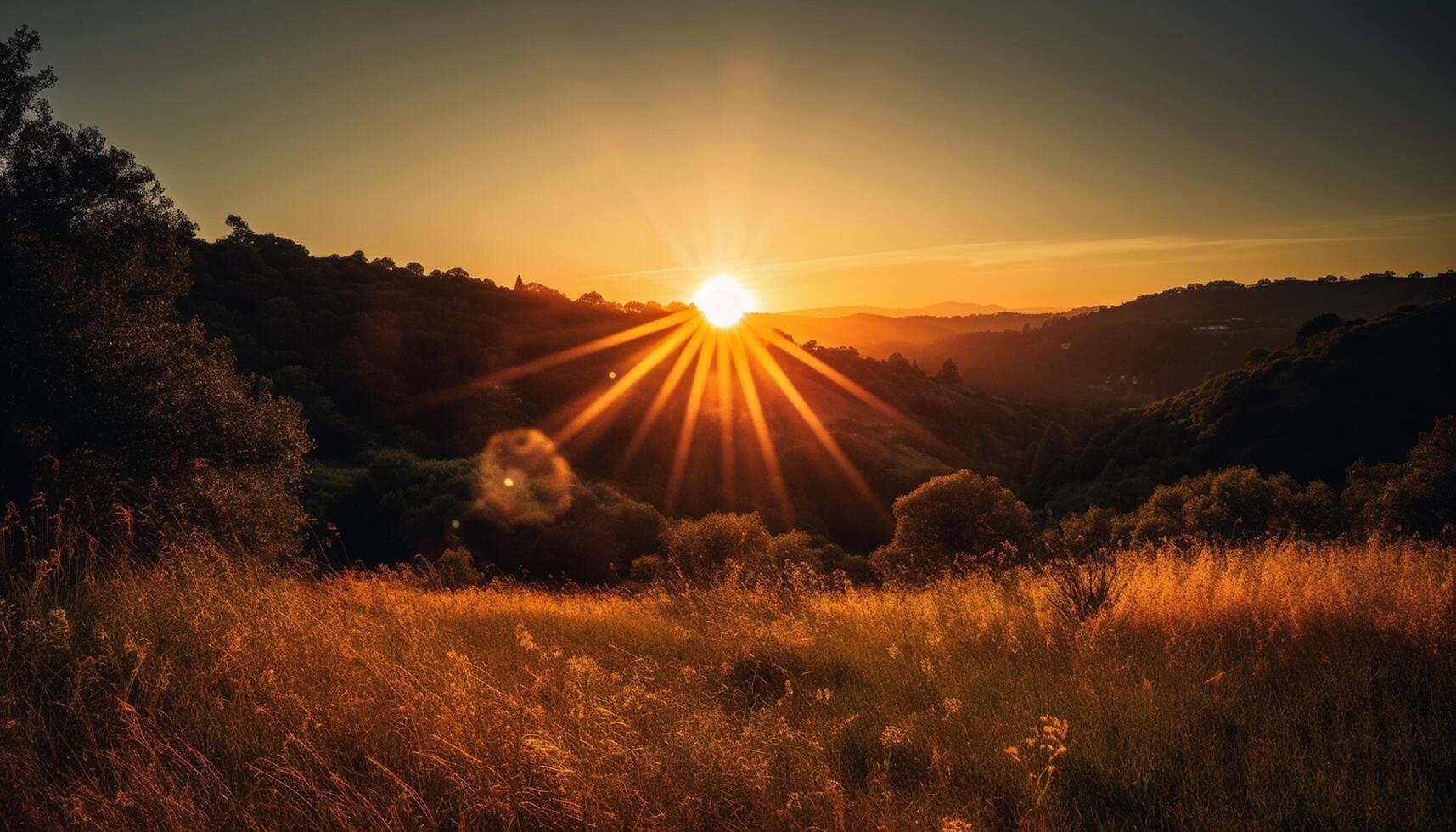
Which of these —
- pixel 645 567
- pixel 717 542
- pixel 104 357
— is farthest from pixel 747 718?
pixel 645 567

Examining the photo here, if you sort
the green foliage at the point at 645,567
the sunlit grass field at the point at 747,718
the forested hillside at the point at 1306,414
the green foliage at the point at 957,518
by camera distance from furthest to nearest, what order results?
1. the forested hillside at the point at 1306,414
2. the green foliage at the point at 957,518
3. the green foliage at the point at 645,567
4. the sunlit grass field at the point at 747,718

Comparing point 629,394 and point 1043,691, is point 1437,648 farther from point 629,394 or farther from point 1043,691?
point 629,394

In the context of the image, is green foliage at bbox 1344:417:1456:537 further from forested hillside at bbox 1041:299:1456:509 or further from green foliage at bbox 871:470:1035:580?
forested hillside at bbox 1041:299:1456:509

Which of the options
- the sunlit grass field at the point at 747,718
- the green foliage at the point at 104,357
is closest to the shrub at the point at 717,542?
the green foliage at the point at 104,357

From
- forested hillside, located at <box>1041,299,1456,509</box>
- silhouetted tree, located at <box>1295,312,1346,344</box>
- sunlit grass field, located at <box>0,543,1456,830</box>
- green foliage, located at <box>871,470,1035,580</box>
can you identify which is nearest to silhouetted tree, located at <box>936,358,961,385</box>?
forested hillside, located at <box>1041,299,1456,509</box>

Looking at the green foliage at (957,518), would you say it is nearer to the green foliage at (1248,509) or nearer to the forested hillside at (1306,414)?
the green foliage at (1248,509)

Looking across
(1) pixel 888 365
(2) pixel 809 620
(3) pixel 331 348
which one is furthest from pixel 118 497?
(1) pixel 888 365

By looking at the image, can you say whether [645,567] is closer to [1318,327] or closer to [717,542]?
[717,542]

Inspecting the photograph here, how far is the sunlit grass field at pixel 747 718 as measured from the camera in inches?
104

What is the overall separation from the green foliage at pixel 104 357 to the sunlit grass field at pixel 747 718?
7.69m

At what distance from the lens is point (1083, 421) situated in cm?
10744

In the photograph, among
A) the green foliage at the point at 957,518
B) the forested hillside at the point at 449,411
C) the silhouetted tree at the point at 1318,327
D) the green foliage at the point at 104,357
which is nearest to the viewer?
the green foliage at the point at 104,357

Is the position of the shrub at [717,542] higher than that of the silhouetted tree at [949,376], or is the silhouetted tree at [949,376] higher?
the silhouetted tree at [949,376]

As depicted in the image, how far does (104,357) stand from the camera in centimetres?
1182
